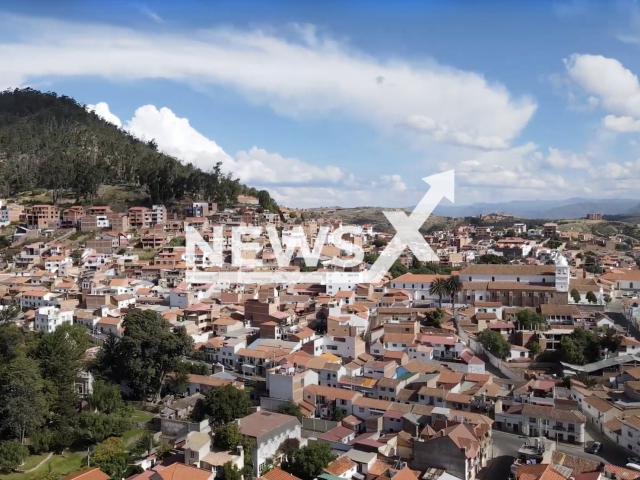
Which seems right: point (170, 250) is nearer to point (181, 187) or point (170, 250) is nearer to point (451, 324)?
point (181, 187)

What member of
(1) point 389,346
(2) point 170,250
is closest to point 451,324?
(1) point 389,346

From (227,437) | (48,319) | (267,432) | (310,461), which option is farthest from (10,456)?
(48,319)

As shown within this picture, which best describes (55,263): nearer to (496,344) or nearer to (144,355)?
(144,355)

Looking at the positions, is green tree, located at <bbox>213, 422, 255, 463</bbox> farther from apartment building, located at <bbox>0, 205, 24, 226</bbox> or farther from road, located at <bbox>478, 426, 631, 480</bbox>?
apartment building, located at <bbox>0, 205, 24, 226</bbox>

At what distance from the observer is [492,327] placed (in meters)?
22.6

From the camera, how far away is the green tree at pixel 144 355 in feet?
58.9

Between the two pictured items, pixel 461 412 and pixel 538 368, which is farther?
pixel 538 368

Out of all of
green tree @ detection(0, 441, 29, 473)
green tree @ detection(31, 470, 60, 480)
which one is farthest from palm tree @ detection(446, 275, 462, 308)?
green tree @ detection(0, 441, 29, 473)

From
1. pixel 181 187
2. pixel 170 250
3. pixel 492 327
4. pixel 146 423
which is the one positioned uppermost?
pixel 181 187

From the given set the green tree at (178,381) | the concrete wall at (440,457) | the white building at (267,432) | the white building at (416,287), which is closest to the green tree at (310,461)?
the white building at (267,432)

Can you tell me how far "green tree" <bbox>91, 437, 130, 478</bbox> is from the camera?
44.0 feet

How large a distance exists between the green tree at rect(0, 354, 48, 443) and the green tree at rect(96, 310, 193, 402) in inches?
112

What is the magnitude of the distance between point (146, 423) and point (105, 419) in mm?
1319

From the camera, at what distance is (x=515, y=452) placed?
47.9 ft
